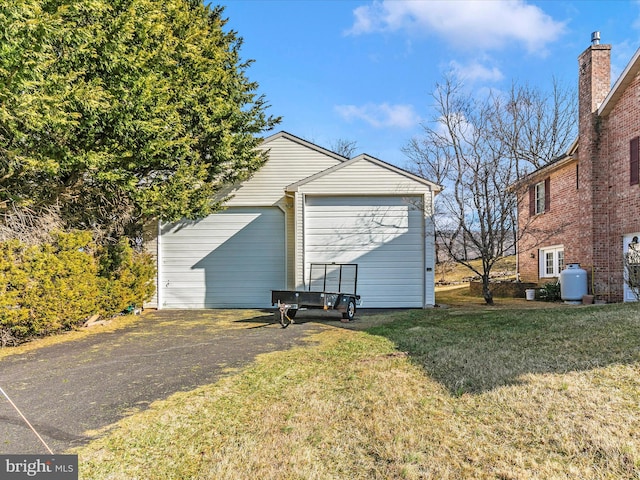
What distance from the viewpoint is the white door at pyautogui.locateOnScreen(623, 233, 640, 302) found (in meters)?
10.6

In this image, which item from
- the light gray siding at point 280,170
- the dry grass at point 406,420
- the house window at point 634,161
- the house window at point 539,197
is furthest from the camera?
the house window at point 539,197

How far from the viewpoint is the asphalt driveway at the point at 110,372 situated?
3693 mm

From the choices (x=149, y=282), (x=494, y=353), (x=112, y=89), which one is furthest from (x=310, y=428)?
(x=149, y=282)

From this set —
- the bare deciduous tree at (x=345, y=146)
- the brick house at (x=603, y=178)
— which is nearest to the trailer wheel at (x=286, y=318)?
the brick house at (x=603, y=178)

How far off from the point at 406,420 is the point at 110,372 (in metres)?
4.17

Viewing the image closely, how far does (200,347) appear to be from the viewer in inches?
279

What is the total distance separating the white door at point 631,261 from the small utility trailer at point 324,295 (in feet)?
24.5

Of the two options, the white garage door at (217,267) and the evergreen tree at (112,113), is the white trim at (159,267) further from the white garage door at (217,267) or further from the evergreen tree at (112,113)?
the evergreen tree at (112,113)

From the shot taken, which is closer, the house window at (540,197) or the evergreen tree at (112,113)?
the evergreen tree at (112,113)

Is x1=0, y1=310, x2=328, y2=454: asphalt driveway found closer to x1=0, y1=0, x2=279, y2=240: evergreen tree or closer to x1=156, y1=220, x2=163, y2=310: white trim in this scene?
x1=0, y1=0, x2=279, y2=240: evergreen tree

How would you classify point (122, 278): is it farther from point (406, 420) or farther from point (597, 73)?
point (597, 73)

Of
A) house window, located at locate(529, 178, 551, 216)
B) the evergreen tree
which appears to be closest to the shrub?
the evergreen tree

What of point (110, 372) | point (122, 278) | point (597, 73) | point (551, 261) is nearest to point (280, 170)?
point (122, 278)

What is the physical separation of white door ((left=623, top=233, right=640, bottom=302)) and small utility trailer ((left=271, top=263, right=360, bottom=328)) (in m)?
7.46
